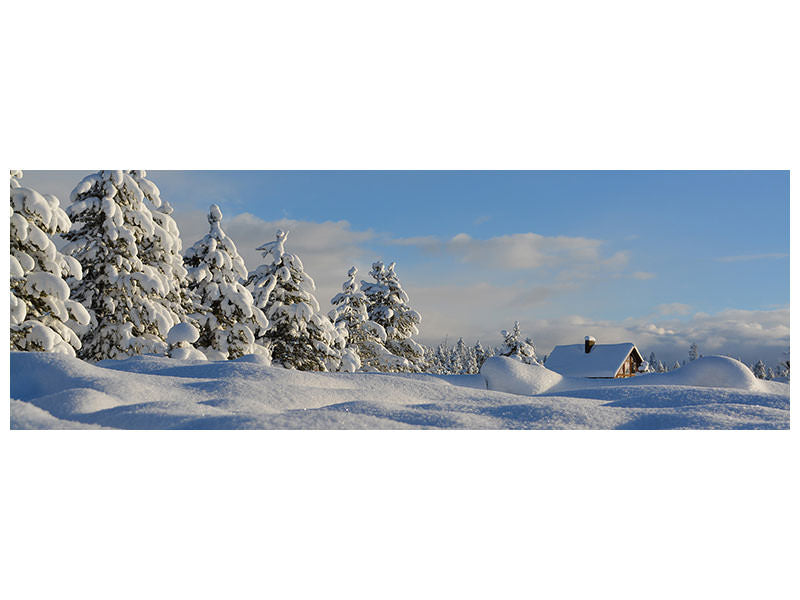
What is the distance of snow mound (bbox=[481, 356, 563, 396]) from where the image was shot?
354 inches

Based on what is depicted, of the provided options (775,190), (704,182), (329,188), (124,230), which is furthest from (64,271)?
(775,190)

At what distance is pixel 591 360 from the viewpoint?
80.1ft

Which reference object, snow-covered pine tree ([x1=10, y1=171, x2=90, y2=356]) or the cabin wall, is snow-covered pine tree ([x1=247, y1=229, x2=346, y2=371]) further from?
the cabin wall

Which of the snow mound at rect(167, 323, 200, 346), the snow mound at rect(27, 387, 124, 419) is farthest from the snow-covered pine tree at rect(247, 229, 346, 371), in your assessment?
the snow mound at rect(27, 387, 124, 419)

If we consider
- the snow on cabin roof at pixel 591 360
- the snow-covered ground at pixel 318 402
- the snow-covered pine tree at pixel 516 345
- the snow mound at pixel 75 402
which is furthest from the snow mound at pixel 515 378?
the snow-covered pine tree at pixel 516 345

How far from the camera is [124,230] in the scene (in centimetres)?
1433

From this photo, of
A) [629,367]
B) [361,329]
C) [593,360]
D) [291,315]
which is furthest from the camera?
[629,367]

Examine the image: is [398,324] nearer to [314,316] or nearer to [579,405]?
[314,316]

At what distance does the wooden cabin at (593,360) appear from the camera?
23766 mm

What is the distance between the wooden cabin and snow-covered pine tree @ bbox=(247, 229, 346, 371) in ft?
35.9

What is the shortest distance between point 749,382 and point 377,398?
6.05 metres

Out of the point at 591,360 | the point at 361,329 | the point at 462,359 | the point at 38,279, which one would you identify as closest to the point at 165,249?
the point at 38,279

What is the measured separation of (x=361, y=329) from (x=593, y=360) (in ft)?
33.8

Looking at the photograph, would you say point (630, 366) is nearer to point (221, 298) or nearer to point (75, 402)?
point (221, 298)
